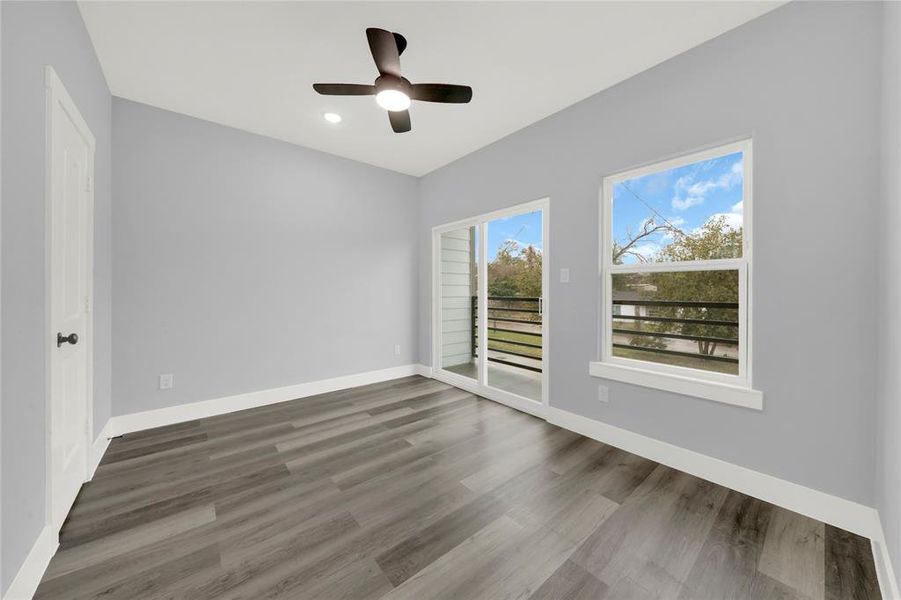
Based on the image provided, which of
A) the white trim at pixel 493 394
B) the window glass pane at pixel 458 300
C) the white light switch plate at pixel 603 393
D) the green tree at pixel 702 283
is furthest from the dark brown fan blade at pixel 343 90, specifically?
the white trim at pixel 493 394

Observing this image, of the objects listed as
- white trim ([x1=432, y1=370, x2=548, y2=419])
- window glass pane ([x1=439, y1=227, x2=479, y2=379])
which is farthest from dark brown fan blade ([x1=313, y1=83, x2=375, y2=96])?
white trim ([x1=432, y1=370, x2=548, y2=419])

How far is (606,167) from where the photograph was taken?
8.84 ft

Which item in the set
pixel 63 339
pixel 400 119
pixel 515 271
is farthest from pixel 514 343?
pixel 63 339

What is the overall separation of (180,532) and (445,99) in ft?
9.50

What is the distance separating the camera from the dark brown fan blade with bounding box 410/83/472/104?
82.9 inches

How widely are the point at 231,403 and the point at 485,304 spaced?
2.89m

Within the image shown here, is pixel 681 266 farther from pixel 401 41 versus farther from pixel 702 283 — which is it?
pixel 401 41

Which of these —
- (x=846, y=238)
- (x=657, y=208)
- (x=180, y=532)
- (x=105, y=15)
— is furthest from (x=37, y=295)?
(x=846, y=238)

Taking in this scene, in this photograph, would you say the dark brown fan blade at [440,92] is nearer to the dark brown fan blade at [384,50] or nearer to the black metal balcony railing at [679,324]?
the dark brown fan blade at [384,50]

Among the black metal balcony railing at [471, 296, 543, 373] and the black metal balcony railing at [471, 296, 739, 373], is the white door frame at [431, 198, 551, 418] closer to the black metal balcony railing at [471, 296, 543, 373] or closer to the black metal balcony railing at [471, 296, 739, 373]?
the black metal balcony railing at [471, 296, 543, 373]

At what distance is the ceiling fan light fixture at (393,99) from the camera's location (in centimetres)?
211

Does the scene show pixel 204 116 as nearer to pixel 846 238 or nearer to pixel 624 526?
pixel 624 526

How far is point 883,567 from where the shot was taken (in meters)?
1.44

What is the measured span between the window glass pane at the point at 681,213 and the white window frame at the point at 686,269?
48 mm
